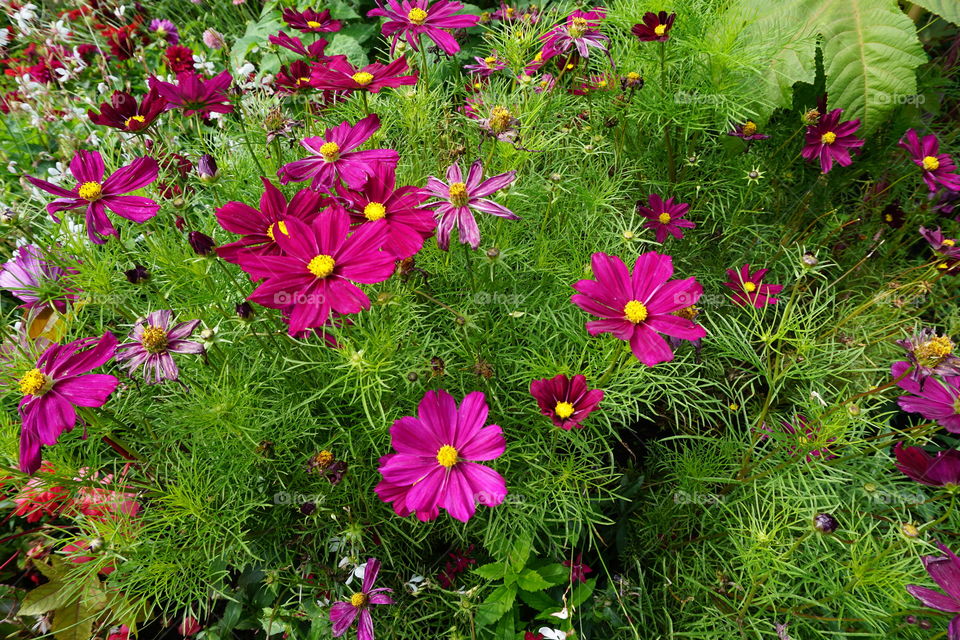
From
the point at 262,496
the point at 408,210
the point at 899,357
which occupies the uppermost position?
the point at 408,210

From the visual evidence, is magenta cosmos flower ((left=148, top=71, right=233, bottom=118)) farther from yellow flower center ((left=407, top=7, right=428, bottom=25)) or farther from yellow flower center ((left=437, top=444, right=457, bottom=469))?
yellow flower center ((left=437, top=444, right=457, bottom=469))

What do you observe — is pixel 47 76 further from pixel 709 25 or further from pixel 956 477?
pixel 956 477

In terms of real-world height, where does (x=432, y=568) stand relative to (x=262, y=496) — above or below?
below

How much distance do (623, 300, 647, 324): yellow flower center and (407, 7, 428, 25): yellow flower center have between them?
79 cm

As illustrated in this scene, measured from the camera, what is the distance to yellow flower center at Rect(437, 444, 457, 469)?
0.85 m

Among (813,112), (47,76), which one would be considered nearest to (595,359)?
(813,112)

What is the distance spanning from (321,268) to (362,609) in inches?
23.1

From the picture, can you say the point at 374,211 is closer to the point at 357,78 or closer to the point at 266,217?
the point at 266,217

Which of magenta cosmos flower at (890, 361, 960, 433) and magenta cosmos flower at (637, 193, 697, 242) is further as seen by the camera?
magenta cosmos flower at (637, 193, 697, 242)

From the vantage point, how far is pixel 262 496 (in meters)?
1.10

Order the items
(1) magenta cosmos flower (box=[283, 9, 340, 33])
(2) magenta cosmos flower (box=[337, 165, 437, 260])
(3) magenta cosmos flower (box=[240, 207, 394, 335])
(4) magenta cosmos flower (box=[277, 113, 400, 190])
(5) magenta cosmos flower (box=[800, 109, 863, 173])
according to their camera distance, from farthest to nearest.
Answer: (5) magenta cosmos flower (box=[800, 109, 863, 173]), (1) magenta cosmos flower (box=[283, 9, 340, 33]), (4) magenta cosmos flower (box=[277, 113, 400, 190]), (2) magenta cosmos flower (box=[337, 165, 437, 260]), (3) magenta cosmos flower (box=[240, 207, 394, 335])

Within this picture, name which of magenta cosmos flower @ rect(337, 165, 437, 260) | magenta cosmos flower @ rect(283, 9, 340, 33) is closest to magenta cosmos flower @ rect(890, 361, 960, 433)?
magenta cosmos flower @ rect(337, 165, 437, 260)

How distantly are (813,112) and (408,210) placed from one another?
1174mm

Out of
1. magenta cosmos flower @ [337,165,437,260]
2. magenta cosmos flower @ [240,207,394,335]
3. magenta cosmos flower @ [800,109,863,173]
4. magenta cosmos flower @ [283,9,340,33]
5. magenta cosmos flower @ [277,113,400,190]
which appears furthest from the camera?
magenta cosmos flower @ [800,109,863,173]
